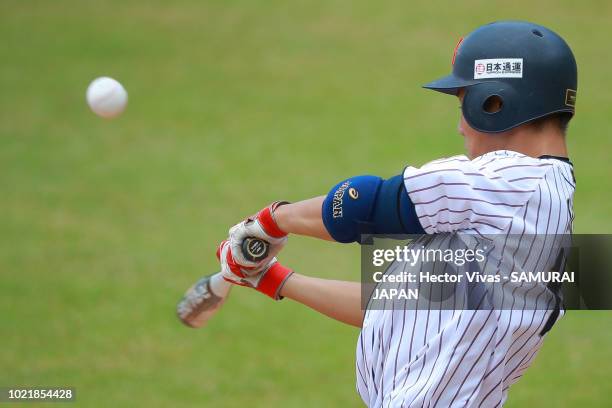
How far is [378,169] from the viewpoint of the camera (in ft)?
35.0

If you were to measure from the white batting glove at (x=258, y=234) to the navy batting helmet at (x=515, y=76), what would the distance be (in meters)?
0.69

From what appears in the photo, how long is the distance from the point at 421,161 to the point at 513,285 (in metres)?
8.07

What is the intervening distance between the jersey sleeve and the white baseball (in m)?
3.67

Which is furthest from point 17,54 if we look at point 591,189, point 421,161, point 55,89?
point 591,189

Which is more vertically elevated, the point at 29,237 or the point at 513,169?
the point at 29,237

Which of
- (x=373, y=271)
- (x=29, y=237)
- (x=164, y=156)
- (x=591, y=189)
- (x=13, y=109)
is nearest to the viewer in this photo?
(x=373, y=271)

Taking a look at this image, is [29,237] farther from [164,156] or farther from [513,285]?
[513,285]

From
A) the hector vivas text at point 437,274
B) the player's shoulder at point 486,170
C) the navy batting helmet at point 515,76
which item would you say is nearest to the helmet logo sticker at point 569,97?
the navy batting helmet at point 515,76

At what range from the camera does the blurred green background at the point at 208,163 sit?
7.01m

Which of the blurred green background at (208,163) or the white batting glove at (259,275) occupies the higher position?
the blurred green background at (208,163)

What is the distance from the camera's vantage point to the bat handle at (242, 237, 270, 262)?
3168 millimetres

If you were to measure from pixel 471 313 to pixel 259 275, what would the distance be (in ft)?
3.44

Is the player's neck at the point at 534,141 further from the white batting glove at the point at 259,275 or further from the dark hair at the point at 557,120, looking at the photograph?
the white batting glove at the point at 259,275

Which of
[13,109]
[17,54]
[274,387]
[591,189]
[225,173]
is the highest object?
[17,54]
